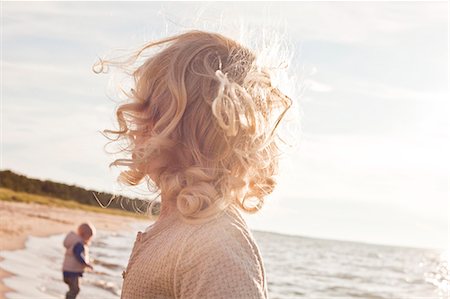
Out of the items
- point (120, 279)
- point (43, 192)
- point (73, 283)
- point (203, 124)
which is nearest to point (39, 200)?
point (43, 192)

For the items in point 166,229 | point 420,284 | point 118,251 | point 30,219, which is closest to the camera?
point 166,229

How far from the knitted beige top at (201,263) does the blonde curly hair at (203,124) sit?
5cm

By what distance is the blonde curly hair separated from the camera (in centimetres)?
238

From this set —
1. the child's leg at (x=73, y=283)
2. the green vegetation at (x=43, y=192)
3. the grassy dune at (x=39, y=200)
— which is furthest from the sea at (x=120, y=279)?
the green vegetation at (x=43, y=192)

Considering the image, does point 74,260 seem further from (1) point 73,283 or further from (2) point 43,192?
(2) point 43,192

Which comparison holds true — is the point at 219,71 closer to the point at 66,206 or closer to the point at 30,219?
the point at 30,219

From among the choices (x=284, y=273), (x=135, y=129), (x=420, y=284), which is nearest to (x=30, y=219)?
(x=284, y=273)

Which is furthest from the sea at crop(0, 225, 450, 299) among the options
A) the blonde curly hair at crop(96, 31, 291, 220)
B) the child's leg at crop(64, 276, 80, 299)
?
the blonde curly hair at crop(96, 31, 291, 220)

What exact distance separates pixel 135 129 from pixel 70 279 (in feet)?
29.0

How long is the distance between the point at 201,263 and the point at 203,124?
0.37 m

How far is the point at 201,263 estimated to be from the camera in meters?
2.22

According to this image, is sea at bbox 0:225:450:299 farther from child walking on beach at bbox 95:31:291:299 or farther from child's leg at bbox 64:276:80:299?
child walking on beach at bbox 95:31:291:299

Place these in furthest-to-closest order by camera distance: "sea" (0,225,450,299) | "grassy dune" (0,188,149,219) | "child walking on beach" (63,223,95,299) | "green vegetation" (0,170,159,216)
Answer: "green vegetation" (0,170,159,216) → "grassy dune" (0,188,149,219) → "sea" (0,225,450,299) → "child walking on beach" (63,223,95,299)

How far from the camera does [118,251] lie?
28016 millimetres
